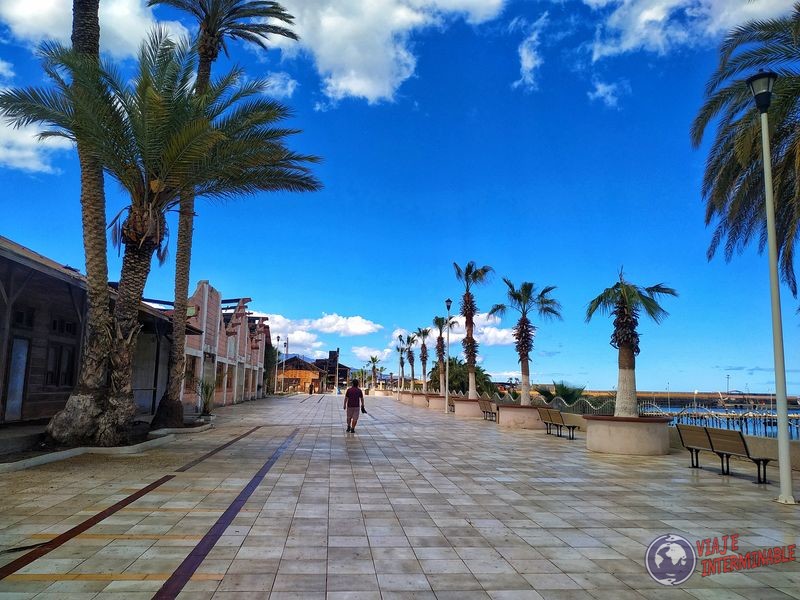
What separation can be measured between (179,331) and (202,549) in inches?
442

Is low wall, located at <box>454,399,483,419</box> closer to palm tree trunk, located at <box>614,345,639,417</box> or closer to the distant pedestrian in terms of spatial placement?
the distant pedestrian

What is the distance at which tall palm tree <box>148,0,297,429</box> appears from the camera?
1475cm

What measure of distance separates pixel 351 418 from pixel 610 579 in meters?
11.5

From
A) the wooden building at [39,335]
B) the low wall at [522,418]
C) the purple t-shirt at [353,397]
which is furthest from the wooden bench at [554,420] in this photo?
the wooden building at [39,335]

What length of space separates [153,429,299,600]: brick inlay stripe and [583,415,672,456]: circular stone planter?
27.4 feet

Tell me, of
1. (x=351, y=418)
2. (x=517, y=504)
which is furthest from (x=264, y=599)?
(x=351, y=418)

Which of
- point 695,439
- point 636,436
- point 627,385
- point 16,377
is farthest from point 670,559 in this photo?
point 16,377

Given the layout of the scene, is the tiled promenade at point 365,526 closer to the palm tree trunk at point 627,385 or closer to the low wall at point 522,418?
the palm tree trunk at point 627,385

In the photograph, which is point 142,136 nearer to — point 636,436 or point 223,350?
point 636,436

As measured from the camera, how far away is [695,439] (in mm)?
10547

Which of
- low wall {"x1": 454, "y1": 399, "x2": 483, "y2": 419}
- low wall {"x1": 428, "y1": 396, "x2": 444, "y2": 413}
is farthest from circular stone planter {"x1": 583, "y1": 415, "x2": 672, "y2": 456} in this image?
low wall {"x1": 428, "y1": 396, "x2": 444, "y2": 413}

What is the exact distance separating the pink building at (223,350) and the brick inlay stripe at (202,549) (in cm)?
1276

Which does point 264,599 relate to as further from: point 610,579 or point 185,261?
point 185,261

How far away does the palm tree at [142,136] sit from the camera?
32.8ft
